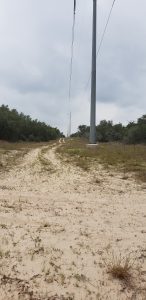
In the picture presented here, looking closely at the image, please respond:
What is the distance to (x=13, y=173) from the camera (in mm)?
21656

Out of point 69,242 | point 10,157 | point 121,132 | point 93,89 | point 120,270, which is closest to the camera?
point 120,270

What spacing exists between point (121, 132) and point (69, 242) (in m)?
127

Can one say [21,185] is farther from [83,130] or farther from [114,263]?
[83,130]

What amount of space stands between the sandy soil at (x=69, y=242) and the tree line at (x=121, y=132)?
86.3m

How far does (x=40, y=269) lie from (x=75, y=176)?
1346 centimetres

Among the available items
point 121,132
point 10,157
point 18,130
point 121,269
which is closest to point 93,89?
point 10,157

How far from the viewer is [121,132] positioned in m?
135

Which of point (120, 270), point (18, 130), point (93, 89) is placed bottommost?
point (120, 270)

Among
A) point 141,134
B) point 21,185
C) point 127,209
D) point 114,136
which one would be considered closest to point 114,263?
point 127,209

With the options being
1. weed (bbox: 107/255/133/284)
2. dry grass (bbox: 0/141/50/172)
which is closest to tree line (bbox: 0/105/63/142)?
dry grass (bbox: 0/141/50/172)

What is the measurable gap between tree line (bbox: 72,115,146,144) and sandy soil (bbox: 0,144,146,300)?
283 ft

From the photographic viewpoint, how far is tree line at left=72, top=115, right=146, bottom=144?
332 feet

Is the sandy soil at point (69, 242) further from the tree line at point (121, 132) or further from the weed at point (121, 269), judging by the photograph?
the tree line at point (121, 132)

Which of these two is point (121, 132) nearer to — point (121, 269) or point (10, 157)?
point (10, 157)
